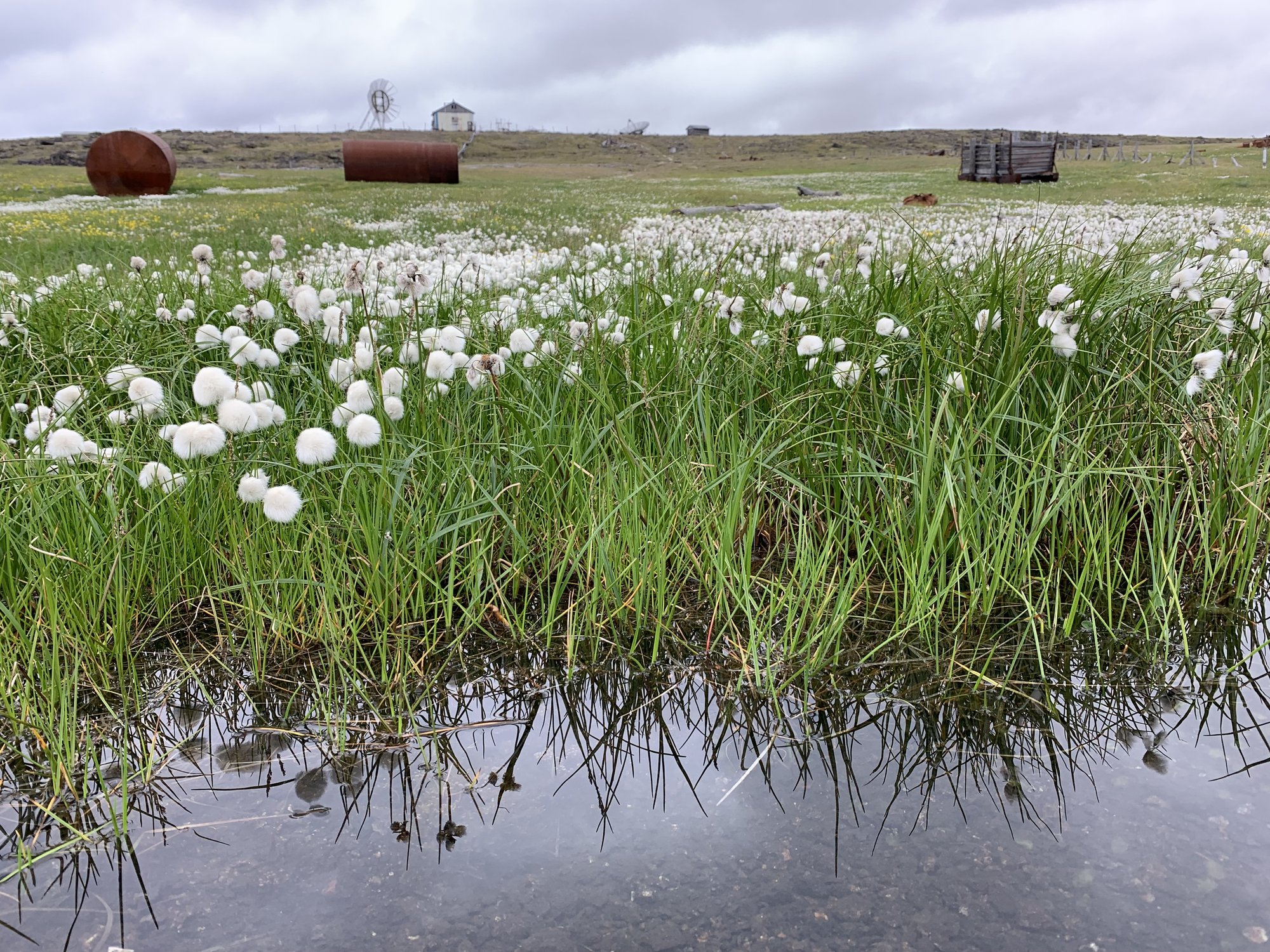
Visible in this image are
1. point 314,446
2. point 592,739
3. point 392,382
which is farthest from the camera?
point 392,382

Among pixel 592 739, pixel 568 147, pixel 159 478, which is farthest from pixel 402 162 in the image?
pixel 568 147

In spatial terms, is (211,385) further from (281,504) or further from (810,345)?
(810,345)

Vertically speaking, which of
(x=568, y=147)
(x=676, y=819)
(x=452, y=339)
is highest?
(x=568, y=147)

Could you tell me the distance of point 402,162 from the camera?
114 ft

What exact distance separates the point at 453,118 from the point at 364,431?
156494mm

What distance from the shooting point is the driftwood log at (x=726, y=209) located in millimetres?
18406

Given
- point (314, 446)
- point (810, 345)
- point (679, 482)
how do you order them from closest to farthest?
point (314, 446), point (679, 482), point (810, 345)

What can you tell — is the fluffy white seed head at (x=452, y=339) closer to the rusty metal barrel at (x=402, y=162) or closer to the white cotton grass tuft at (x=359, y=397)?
the white cotton grass tuft at (x=359, y=397)

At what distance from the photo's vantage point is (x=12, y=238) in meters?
12.4

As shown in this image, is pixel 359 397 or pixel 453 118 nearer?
pixel 359 397

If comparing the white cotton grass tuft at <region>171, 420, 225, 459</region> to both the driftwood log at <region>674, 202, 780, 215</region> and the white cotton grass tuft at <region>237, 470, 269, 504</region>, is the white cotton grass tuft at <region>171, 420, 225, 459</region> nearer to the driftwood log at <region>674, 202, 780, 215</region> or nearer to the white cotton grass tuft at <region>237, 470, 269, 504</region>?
the white cotton grass tuft at <region>237, 470, 269, 504</region>

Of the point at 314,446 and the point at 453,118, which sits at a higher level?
the point at 453,118

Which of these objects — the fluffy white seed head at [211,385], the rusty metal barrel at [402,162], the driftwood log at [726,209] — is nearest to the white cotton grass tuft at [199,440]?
the fluffy white seed head at [211,385]

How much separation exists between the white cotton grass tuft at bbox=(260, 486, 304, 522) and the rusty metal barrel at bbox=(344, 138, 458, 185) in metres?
34.2
